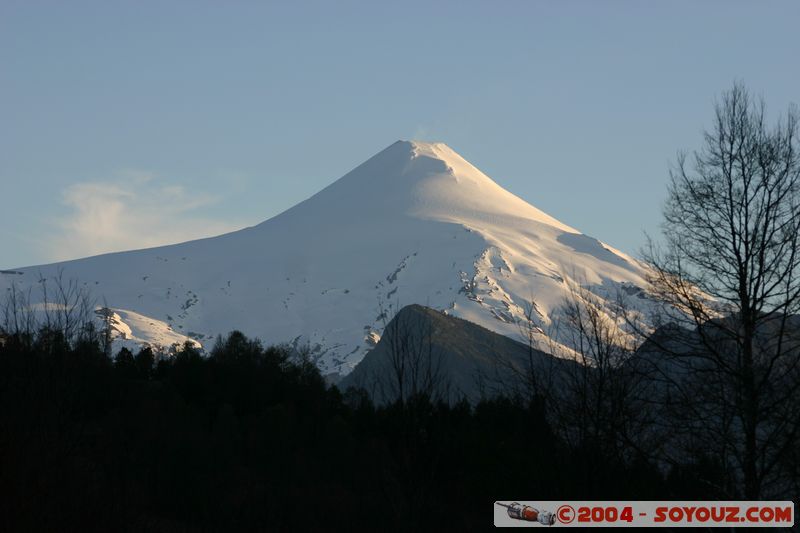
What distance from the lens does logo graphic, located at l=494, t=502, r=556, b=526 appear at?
16344 mm

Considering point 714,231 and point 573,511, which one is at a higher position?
point 714,231

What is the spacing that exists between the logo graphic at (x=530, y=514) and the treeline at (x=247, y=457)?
0.91 meters

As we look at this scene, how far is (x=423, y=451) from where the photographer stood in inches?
838

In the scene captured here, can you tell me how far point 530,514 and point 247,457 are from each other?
2429 cm

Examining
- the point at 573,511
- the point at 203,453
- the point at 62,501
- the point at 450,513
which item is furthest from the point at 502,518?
the point at 203,453

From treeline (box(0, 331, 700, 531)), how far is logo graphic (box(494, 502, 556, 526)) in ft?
2.98

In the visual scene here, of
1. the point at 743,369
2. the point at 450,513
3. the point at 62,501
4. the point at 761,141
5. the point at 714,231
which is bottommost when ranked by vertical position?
the point at 450,513

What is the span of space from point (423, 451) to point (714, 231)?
824cm

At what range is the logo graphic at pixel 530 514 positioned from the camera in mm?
16344

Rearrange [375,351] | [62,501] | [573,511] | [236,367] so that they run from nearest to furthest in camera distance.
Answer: [62,501] → [573,511] → [236,367] → [375,351]

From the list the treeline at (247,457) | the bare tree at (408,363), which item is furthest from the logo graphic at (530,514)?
the bare tree at (408,363)

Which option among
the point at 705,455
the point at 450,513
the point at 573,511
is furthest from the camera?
the point at 450,513

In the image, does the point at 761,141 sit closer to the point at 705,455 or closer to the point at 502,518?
the point at 705,455

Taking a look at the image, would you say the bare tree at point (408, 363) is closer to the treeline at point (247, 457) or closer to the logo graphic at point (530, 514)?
the treeline at point (247, 457)
